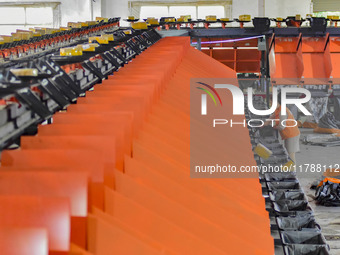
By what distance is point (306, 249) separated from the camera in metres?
4.96

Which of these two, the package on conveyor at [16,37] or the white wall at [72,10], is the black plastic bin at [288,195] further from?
the white wall at [72,10]

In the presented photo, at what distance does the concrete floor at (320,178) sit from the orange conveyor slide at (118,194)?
4.72 metres

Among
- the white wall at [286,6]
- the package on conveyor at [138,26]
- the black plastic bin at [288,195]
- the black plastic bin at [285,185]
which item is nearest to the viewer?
the black plastic bin at [288,195]

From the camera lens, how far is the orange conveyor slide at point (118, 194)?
0.89 m

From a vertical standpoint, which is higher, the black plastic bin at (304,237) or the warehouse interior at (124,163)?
the warehouse interior at (124,163)

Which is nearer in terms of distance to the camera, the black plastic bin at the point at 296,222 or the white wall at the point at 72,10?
the black plastic bin at the point at 296,222

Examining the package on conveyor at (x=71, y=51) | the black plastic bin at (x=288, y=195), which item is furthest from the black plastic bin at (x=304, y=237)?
the package on conveyor at (x=71, y=51)

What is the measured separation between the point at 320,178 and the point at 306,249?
14.1ft

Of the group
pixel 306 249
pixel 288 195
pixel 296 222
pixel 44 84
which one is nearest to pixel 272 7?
pixel 288 195

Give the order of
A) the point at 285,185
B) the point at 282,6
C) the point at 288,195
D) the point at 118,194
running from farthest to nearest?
the point at 282,6 → the point at 285,185 → the point at 288,195 → the point at 118,194

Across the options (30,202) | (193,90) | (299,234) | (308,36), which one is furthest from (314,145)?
(30,202)

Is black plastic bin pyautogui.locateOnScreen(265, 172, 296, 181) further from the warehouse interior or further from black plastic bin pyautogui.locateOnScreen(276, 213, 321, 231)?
black plastic bin pyautogui.locateOnScreen(276, 213, 321, 231)

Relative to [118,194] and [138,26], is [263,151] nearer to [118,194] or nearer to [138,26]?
[138,26]

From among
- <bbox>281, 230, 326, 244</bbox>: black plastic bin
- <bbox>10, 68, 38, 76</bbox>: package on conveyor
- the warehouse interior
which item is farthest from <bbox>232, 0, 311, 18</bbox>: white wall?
<bbox>10, 68, 38, 76</bbox>: package on conveyor
